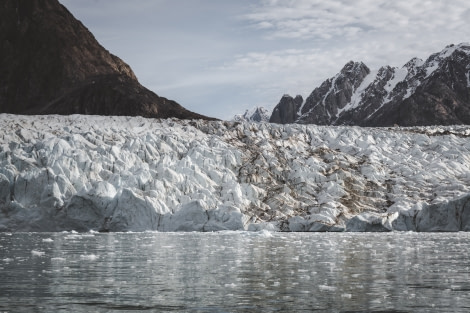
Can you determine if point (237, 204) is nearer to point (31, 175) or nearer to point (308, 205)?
point (308, 205)

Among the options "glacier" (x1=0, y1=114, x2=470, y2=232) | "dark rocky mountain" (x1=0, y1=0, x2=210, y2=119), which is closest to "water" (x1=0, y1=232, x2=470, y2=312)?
"glacier" (x1=0, y1=114, x2=470, y2=232)

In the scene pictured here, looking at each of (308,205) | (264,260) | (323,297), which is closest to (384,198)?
(308,205)

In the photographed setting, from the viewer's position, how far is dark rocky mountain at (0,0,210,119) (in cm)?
11538

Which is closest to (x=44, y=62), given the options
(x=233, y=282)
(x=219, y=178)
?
(x=219, y=178)

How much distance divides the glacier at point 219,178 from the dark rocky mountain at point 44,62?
37.6 meters

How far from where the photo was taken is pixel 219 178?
2490 inches

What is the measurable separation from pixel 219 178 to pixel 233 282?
155 feet

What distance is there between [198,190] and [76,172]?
1284 centimetres

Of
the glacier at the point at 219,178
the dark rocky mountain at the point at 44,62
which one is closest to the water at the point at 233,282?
the glacier at the point at 219,178

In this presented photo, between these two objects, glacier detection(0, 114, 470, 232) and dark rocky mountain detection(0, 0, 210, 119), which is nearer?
glacier detection(0, 114, 470, 232)

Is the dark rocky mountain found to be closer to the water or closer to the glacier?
the glacier

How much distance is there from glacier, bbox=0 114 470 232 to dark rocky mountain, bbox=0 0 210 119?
123 ft

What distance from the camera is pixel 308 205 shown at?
62.2m

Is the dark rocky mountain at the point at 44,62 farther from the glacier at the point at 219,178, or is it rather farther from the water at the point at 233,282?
the water at the point at 233,282
